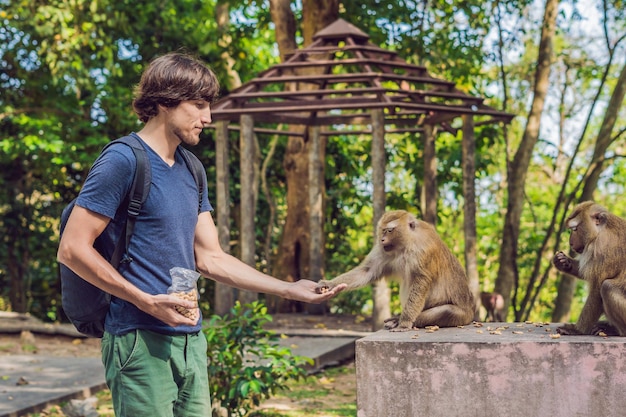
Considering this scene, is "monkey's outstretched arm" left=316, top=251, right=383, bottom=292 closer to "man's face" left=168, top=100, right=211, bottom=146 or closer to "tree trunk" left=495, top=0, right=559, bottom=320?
"man's face" left=168, top=100, right=211, bottom=146

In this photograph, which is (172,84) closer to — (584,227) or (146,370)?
(146,370)

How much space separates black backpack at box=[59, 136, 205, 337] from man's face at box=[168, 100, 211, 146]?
6.1 inches

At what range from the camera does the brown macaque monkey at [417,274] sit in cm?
556

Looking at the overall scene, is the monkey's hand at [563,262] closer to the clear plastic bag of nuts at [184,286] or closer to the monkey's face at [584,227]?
the monkey's face at [584,227]

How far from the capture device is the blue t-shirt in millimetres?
3043

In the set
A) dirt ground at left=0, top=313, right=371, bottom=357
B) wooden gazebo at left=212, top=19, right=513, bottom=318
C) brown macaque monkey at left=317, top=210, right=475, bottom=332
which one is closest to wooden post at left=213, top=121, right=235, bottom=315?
wooden gazebo at left=212, top=19, right=513, bottom=318

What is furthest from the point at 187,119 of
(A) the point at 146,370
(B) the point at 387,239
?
(B) the point at 387,239

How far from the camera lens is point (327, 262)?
15.9 metres

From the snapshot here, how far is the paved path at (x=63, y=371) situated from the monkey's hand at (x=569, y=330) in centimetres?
406

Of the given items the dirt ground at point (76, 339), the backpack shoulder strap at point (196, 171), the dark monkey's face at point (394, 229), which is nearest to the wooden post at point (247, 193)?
the dirt ground at point (76, 339)

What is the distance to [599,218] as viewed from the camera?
498cm

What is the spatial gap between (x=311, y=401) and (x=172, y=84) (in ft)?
17.1

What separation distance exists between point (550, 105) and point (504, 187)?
2801mm

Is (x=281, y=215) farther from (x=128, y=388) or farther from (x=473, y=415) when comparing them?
(x=128, y=388)
